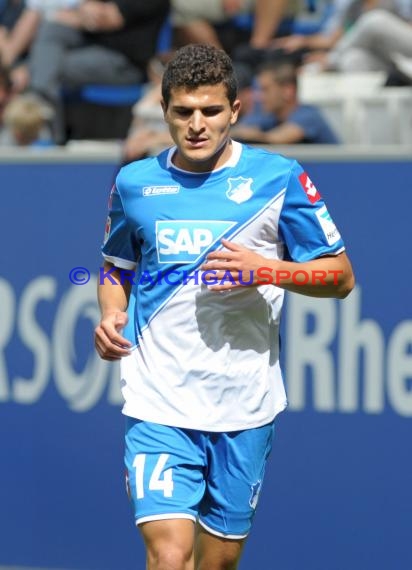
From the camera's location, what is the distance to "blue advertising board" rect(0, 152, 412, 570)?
6035 mm

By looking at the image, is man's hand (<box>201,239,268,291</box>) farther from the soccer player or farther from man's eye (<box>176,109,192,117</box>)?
man's eye (<box>176,109,192,117</box>)

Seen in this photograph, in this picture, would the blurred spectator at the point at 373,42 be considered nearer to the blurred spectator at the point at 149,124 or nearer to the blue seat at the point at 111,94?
the blurred spectator at the point at 149,124

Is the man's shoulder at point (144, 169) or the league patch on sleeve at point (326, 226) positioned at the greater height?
the man's shoulder at point (144, 169)

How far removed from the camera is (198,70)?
14.2ft

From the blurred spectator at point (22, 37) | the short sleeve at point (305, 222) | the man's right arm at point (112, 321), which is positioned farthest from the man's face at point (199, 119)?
the blurred spectator at point (22, 37)

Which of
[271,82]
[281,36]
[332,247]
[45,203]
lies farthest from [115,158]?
[281,36]

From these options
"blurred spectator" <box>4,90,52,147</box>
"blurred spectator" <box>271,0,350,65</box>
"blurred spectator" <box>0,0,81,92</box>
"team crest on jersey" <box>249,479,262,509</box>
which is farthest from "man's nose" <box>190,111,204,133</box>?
"blurred spectator" <box>0,0,81,92</box>

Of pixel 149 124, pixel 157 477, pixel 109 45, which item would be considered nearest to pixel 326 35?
pixel 109 45

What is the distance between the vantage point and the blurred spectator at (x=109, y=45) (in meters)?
9.07

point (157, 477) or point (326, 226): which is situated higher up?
point (326, 226)

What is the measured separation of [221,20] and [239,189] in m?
5.26

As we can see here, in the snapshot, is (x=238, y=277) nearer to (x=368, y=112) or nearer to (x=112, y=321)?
(x=112, y=321)

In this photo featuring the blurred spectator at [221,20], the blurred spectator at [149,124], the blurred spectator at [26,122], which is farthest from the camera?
the blurred spectator at [221,20]

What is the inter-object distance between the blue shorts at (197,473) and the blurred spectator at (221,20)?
17.2 ft
